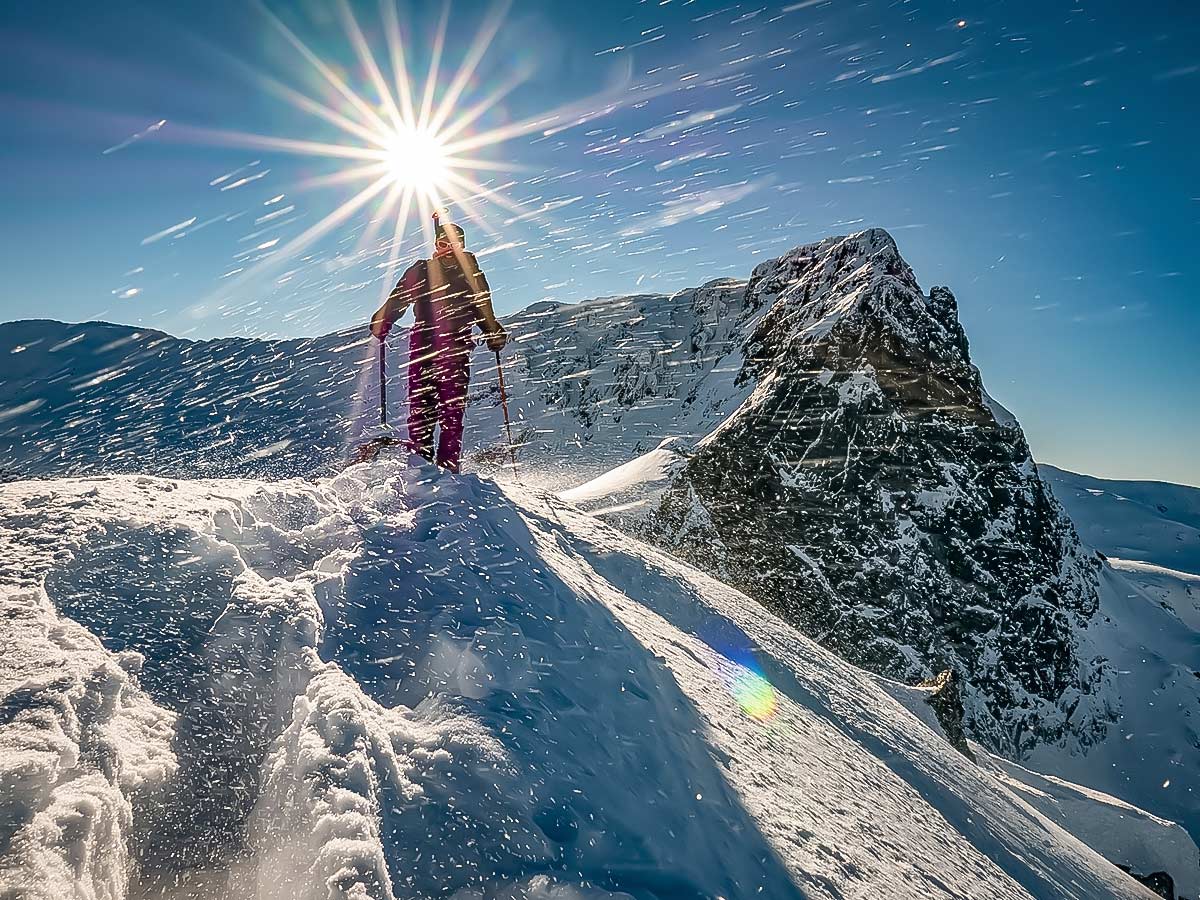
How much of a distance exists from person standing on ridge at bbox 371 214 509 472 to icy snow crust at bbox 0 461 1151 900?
2.05 meters

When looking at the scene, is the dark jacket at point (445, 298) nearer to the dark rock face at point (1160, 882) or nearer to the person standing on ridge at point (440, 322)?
the person standing on ridge at point (440, 322)

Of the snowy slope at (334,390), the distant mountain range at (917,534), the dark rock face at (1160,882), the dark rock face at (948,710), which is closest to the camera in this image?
the dark rock face at (948,710)

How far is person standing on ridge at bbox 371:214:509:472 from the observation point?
7879 mm

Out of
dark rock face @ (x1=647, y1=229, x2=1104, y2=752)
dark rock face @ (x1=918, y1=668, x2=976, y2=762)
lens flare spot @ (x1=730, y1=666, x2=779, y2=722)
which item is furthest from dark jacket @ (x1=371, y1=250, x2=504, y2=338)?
dark rock face @ (x1=647, y1=229, x2=1104, y2=752)

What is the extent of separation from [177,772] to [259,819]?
442 mm

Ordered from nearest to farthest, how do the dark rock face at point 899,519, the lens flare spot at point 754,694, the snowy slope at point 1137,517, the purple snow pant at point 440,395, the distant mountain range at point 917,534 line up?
the lens flare spot at point 754,694 → the purple snow pant at point 440,395 → the dark rock face at point 899,519 → the distant mountain range at point 917,534 → the snowy slope at point 1137,517

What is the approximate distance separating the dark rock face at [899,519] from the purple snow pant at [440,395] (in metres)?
18.7

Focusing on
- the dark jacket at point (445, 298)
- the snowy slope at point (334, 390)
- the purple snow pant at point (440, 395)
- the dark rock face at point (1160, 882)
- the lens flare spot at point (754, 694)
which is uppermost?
the snowy slope at point (334, 390)

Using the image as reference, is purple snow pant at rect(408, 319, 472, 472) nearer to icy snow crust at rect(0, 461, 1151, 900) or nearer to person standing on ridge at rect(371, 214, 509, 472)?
person standing on ridge at rect(371, 214, 509, 472)

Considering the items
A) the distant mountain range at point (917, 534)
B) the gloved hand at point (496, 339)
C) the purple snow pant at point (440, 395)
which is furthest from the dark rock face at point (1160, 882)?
the gloved hand at point (496, 339)

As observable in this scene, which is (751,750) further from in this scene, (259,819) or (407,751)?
(259,819)

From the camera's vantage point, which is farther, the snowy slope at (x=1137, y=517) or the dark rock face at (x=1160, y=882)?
the snowy slope at (x=1137, y=517)

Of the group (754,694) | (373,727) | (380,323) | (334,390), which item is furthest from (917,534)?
(334,390)

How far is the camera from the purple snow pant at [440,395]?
7785mm
